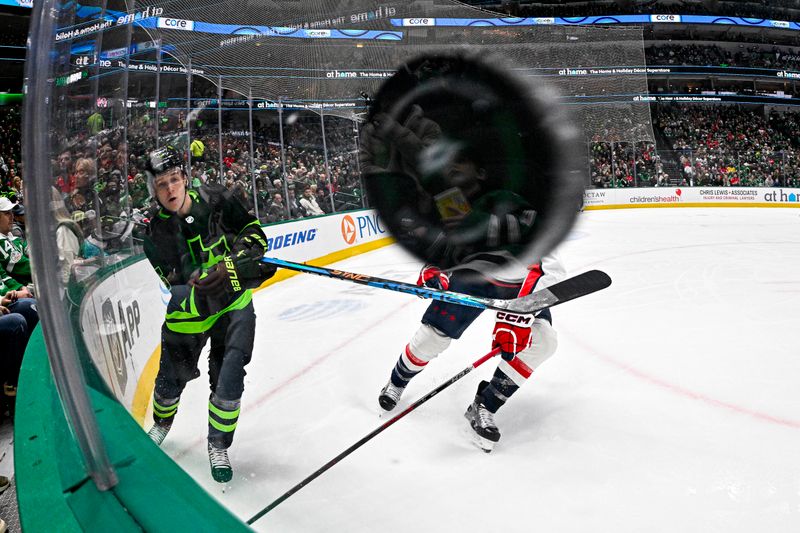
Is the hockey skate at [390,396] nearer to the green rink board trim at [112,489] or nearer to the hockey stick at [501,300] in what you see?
the hockey stick at [501,300]

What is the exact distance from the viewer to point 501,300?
1665 millimetres

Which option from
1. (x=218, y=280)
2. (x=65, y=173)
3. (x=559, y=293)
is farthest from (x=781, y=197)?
(x=65, y=173)

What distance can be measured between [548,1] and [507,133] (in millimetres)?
25127

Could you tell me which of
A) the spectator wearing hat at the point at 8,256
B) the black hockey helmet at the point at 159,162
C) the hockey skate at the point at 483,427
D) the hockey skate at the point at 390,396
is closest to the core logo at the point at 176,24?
the black hockey helmet at the point at 159,162

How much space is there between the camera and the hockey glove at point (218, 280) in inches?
53.6

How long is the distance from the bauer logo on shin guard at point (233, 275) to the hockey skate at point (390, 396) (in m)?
0.95

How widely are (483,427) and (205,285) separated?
108 cm

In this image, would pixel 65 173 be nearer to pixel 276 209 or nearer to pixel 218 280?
pixel 218 280

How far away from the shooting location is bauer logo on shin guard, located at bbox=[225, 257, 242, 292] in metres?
1.38

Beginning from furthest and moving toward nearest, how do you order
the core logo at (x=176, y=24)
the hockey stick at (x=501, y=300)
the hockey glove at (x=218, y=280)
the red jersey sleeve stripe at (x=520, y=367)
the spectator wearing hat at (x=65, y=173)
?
the red jersey sleeve stripe at (x=520, y=367)
the hockey stick at (x=501, y=300)
the core logo at (x=176, y=24)
the hockey glove at (x=218, y=280)
the spectator wearing hat at (x=65, y=173)

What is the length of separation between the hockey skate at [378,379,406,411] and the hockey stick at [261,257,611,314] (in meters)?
0.64

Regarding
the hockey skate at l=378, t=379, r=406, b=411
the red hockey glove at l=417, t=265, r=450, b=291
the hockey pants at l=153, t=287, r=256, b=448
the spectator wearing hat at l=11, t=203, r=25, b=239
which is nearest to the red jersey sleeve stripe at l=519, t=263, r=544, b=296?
the red hockey glove at l=417, t=265, r=450, b=291

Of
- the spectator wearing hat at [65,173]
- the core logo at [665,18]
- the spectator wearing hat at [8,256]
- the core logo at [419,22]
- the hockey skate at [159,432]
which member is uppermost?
the core logo at [665,18]

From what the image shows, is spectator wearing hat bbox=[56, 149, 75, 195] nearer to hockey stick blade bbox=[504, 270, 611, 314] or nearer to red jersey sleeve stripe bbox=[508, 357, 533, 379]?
hockey stick blade bbox=[504, 270, 611, 314]
